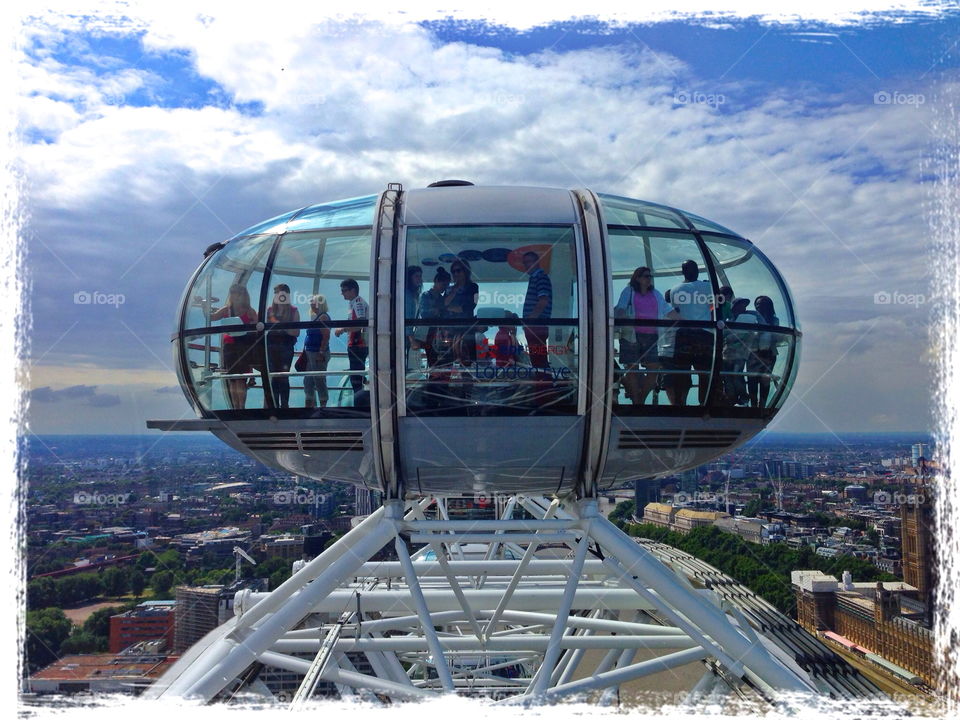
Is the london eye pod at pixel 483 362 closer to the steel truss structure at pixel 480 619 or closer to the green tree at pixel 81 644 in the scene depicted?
the steel truss structure at pixel 480 619

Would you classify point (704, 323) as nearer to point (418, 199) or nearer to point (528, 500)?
point (418, 199)

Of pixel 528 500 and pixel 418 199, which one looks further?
pixel 528 500

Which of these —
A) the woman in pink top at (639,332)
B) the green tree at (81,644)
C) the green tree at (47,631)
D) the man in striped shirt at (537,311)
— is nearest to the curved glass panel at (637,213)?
the woman in pink top at (639,332)

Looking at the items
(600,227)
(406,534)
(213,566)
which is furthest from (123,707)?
(213,566)

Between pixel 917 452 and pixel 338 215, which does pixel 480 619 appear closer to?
pixel 338 215

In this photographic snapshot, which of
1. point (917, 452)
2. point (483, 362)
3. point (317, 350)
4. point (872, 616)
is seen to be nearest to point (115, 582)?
point (317, 350)
